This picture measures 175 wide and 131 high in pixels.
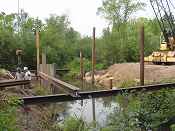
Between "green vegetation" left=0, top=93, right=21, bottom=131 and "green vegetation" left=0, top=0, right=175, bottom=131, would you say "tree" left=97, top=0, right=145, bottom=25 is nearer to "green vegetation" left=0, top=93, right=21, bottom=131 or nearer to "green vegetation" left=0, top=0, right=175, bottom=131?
"green vegetation" left=0, top=0, right=175, bottom=131

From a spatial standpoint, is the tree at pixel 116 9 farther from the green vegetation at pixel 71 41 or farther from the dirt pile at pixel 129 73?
the dirt pile at pixel 129 73

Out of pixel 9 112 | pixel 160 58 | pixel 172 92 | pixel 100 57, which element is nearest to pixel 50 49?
pixel 100 57

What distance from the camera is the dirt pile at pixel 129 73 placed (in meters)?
25.6

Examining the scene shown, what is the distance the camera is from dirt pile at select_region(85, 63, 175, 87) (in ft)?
83.8

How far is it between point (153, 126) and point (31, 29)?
31483 millimetres

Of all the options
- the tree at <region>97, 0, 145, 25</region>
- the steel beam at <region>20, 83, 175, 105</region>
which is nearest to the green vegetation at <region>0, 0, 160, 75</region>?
the tree at <region>97, 0, 145, 25</region>

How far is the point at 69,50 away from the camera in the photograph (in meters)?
40.8

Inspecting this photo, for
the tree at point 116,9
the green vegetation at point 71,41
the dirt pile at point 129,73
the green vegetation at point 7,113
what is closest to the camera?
the green vegetation at point 7,113

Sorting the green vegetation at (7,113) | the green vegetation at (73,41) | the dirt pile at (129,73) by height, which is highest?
the green vegetation at (73,41)

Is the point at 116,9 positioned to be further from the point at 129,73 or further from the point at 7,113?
the point at 7,113

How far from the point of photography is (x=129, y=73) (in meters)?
29.7

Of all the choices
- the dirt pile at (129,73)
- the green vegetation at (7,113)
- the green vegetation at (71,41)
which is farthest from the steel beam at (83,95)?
the dirt pile at (129,73)

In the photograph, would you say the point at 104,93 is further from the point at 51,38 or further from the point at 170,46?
the point at 51,38

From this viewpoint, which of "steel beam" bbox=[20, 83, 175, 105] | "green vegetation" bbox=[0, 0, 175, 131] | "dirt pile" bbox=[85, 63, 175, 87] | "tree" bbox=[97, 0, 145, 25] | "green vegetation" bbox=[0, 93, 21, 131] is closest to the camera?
"green vegetation" bbox=[0, 93, 21, 131]
